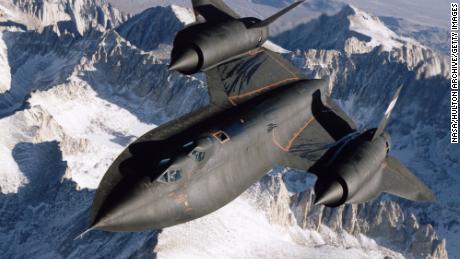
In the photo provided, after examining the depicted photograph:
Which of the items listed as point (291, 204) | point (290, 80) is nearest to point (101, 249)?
point (291, 204)

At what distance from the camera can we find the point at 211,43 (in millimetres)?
44562

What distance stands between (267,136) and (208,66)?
25.2 feet

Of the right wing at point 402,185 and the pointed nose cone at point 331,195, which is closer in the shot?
the pointed nose cone at point 331,195

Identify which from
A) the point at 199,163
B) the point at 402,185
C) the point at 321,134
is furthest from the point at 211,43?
the point at 402,185

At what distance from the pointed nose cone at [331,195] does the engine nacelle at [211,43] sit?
1380 centimetres

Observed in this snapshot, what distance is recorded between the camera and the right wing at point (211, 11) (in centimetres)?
5081

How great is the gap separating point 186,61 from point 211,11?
10591 millimetres

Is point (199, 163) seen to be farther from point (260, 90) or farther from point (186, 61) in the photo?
point (260, 90)

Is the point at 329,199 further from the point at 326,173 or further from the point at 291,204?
the point at 291,204

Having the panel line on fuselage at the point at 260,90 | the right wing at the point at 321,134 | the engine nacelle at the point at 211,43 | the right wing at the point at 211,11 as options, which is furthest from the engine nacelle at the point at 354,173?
the right wing at the point at 211,11

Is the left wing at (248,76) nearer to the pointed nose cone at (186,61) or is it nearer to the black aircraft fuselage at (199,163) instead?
the black aircraft fuselage at (199,163)

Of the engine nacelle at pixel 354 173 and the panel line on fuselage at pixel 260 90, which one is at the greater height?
the panel line on fuselage at pixel 260 90

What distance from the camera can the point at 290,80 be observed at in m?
50.8

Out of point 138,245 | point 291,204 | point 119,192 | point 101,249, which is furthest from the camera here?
point 291,204
